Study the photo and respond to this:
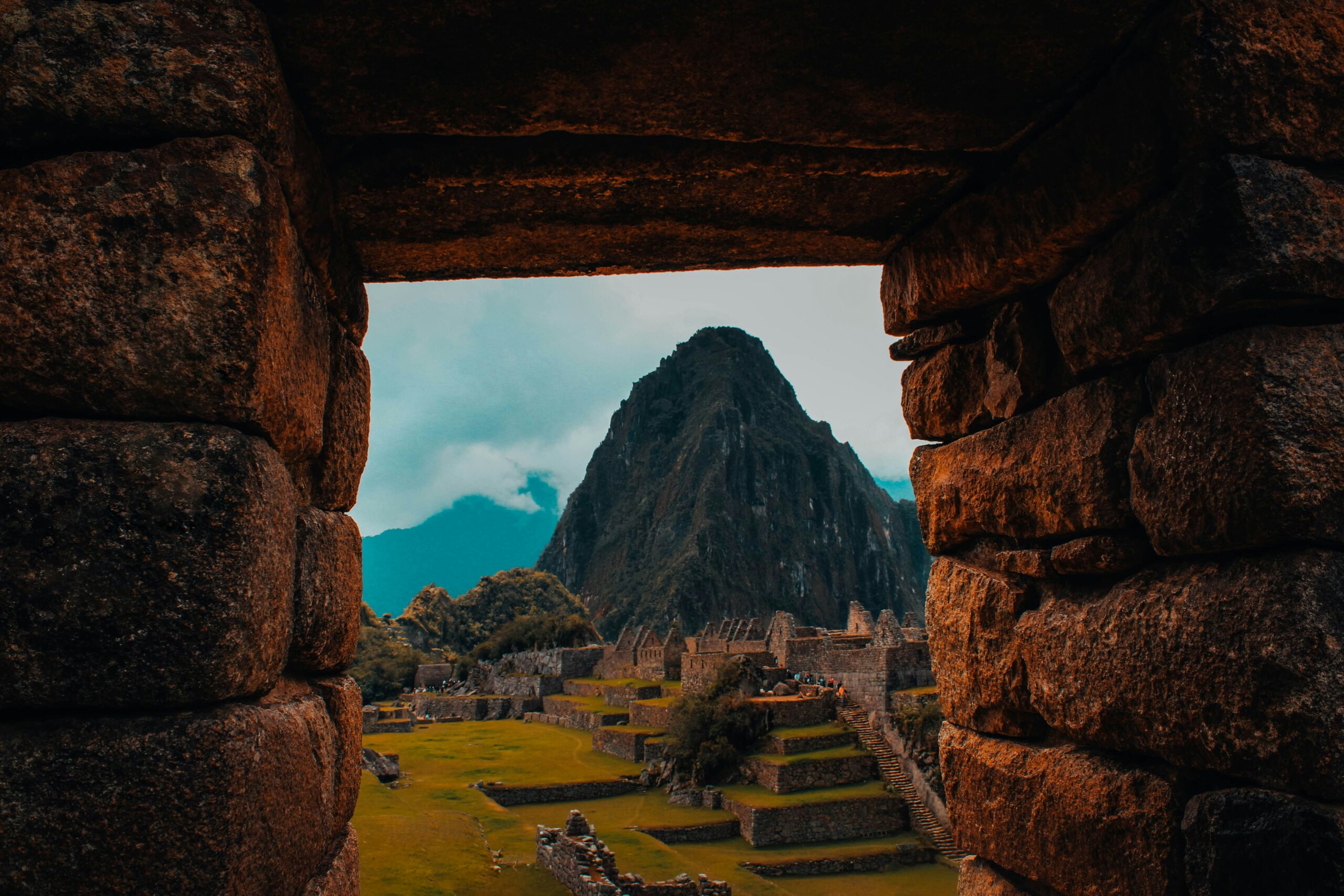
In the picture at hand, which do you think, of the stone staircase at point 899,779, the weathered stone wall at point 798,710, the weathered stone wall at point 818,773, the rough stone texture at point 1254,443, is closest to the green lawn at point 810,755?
the weathered stone wall at point 818,773

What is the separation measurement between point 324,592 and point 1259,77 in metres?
2.67

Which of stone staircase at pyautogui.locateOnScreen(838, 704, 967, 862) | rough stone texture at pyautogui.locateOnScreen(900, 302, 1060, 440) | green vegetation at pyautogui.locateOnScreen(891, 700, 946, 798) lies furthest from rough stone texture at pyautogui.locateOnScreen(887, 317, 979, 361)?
green vegetation at pyautogui.locateOnScreen(891, 700, 946, 798)

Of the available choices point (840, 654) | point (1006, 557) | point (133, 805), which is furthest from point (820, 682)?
point (133, 805)

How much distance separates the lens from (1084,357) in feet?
8.54

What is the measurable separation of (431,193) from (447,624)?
78161 mm

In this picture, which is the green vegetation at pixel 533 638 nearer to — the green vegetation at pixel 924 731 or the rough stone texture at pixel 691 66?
the green vegetation at pixel 924 731

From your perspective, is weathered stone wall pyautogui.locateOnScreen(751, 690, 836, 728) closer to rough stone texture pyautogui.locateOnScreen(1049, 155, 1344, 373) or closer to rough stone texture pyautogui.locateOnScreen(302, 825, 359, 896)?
rough stone texture pyautogui.locateOnScreen(302, 825, 359, 896)

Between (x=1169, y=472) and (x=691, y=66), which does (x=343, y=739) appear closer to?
(x=691, y=66)

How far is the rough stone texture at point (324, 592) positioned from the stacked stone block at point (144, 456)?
22 centimetres

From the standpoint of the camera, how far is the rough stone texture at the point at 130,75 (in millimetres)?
1776

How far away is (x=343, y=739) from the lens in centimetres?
260

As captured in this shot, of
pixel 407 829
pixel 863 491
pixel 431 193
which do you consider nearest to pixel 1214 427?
pixel 431 193

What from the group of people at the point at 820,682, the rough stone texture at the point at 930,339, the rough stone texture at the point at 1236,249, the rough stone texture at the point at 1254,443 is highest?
the rough stone texture at the point at 930,339

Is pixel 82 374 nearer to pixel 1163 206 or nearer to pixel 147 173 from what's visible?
pixel 147 173
